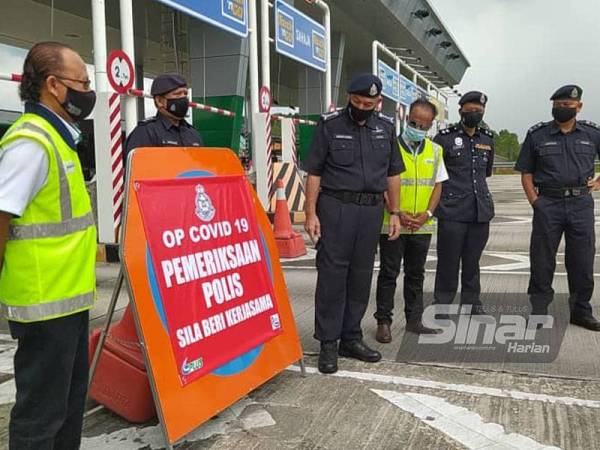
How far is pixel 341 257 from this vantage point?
11.9ft

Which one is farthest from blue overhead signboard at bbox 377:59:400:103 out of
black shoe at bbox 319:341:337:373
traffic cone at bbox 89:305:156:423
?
traffic cone at bbox 89:305:156:423

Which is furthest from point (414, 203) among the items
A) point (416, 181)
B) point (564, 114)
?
point (564, 114)

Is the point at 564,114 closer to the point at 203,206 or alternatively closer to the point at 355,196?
the point at 355,196

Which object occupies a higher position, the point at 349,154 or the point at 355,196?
the point at 349,154

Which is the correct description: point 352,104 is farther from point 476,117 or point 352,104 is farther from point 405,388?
point 405,388

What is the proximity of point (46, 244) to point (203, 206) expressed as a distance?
1.15 m

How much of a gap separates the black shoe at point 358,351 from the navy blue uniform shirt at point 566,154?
2.00 m

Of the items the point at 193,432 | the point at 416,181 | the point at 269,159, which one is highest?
the point at 269,159

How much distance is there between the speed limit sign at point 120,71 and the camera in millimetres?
6000

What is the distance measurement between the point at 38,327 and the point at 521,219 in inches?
460

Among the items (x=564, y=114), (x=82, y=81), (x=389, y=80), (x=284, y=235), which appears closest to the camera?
(x=82, y=81)

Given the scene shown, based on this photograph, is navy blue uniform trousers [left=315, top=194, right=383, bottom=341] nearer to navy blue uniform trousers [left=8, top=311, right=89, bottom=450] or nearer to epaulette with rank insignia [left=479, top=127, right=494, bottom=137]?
epaulette with rank insignia [left=479, top=127, right=494, bottom=137]

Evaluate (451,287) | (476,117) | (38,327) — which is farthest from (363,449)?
(476,117)

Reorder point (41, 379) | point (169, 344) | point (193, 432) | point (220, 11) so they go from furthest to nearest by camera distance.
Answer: point (220, 11)
point (193, 432)
point (169, 344)
point (41, 379)
